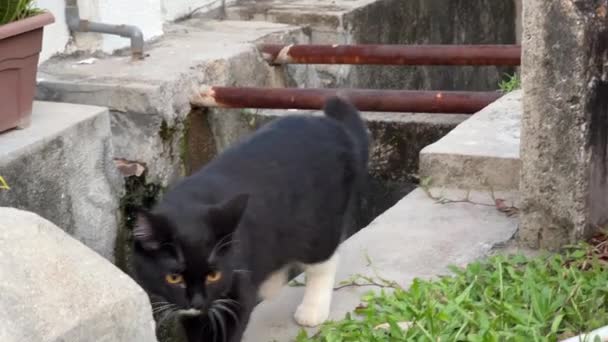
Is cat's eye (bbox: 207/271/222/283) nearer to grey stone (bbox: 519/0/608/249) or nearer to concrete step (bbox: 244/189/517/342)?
concrete step (bbox: 244/189/517/342)

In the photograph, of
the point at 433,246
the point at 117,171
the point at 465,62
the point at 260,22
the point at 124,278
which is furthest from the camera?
the point at 260,22

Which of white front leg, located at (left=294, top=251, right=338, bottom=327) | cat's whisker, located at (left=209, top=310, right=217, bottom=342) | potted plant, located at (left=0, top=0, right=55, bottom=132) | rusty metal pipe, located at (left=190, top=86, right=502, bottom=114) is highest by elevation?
potted plant, located at (left=0, top=0, right=55, bottom=132)

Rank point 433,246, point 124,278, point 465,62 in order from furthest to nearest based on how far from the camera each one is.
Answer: point 465,62 → point 433,246 → point 124,278

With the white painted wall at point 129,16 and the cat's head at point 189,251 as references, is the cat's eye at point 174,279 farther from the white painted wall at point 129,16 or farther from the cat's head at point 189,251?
the white painted wall at point 129,16

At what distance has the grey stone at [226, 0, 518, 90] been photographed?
6.02 metres

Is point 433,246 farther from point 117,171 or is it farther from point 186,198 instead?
point 117,171

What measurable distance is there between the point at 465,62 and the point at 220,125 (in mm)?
1150

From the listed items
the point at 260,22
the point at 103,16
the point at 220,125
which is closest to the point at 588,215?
the point at 220,125

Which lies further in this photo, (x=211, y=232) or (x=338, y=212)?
(x=338, y=212)

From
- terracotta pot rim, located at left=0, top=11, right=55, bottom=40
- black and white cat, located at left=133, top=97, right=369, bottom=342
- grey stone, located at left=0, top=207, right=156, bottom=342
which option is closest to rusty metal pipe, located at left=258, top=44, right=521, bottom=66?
black and white cat, located at left=133, top=97, right=369, bottom=342

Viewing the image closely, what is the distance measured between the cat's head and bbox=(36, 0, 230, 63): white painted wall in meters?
2.33

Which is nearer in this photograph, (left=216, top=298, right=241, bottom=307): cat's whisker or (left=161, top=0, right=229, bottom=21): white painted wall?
(left=216, top=298, right=241, bottom=307): cat's whisker

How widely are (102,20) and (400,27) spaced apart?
2319 mm

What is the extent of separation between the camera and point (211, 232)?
9.00ft
